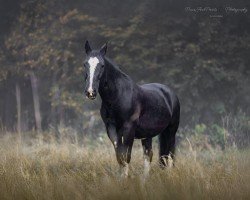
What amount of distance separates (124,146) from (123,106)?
57 centimetres

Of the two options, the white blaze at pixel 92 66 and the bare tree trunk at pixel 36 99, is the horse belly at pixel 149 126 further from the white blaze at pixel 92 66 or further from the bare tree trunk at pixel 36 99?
the bare tree trunk at pixel 36 99

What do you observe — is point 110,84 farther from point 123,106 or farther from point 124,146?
point 124,146

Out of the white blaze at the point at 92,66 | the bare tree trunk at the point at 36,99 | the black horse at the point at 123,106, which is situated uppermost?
the white blaze at the point at 92,66

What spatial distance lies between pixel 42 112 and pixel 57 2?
409cm

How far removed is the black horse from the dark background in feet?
24.4

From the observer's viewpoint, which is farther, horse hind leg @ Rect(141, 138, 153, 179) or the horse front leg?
horse hind leg @ Rect(141, 138, 153, 179)

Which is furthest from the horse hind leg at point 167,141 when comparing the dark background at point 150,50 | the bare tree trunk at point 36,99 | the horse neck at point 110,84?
the bare tree trunk at point 36,99

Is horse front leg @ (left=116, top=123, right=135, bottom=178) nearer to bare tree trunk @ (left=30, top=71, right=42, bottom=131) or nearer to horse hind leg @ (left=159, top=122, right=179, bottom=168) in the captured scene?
horse hind leg @ (left=159, top=122, right=179, bottom=168)

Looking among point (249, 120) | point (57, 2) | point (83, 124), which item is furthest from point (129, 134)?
point (57, 2)

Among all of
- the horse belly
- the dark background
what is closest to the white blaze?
the horse belly

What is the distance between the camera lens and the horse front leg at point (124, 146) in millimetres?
7805

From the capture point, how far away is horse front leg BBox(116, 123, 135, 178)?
7.80 m

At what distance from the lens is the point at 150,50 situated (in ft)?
55.5

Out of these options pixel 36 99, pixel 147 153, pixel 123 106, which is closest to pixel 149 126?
pixel 147 153
